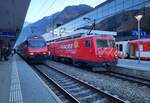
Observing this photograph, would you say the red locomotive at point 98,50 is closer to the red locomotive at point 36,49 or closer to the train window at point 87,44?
the train window at point 87,44

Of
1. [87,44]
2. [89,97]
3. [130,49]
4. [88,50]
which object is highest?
[87,44]

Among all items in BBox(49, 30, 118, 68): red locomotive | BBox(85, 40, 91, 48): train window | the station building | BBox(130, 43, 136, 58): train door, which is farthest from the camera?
the station building

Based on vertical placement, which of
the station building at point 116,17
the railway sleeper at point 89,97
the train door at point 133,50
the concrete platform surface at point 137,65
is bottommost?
the railway sleeper at point 89,97

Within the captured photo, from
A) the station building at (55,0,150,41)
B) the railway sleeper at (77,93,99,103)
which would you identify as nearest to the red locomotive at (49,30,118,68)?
the railway sleeper at (77,93,99,103)

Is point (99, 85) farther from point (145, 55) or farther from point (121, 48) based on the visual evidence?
point (121, 48)

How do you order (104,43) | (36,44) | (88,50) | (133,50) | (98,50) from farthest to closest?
(133,50), (36,44), (88,50), (104,43), (98,50)

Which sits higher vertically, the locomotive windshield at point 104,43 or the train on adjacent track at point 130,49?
the locomotive windshield at point 104,43

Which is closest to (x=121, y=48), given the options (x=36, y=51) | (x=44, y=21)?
(x=36, y=51)

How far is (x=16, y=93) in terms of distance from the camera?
401 inches

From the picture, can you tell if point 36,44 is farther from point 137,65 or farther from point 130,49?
point 130,49

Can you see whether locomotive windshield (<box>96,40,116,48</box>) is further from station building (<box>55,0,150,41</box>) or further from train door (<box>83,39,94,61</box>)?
station building (<box>55,0,150,41</box>)

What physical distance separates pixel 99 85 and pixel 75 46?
1083 centimetres

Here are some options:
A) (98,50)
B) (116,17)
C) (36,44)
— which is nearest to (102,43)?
(98,50)

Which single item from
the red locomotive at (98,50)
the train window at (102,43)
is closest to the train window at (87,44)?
the red locomotive at (98,50)
